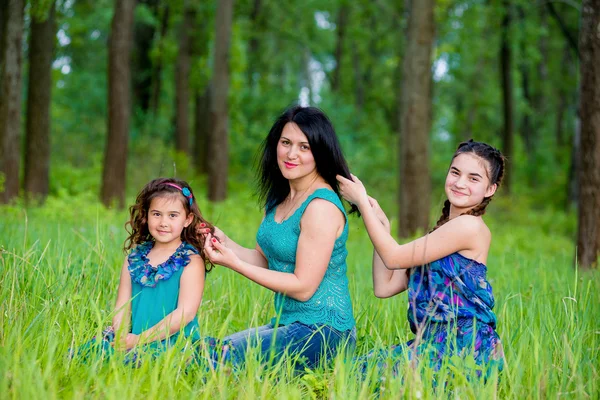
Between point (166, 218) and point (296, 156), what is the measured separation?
70cm

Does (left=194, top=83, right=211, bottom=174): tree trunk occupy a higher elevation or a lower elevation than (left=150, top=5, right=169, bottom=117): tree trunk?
lower

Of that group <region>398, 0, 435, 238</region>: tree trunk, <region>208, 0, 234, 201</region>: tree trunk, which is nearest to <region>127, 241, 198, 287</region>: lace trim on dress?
<region>398, 0, 435, 238</region>: tree trunk

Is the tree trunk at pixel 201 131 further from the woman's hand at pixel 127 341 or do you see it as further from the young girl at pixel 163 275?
the woman's hand at pixel 127 341

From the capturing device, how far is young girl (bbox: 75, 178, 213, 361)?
10.7 ft

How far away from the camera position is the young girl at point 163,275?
128 inches

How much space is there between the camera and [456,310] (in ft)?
10.8

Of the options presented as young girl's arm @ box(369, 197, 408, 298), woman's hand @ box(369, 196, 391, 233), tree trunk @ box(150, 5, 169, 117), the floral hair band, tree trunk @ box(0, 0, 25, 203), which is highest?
tree trunk @ box(150, 5, 169, 117)

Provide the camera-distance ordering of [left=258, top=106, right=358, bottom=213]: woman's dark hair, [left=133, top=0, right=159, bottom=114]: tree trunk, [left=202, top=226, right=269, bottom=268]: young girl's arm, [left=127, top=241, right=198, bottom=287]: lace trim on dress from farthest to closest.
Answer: [left=133, top=0, right=159, bottom=114]: tree trunk, [left=202, top=226, right=269, bottom=268]: young girl's arm, [left=258, top=106, right=358, bottom=213]: woman's dark hair, [left=127, top=241, right=198, bottom=287]: lace trim on dress

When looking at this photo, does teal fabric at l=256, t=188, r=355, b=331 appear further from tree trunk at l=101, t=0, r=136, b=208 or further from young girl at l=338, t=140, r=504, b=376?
tree trunk at l=101, t=0, r=136, b=208

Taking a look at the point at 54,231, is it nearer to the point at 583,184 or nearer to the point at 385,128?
the point at 583,184

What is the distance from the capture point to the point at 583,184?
24.8 feet

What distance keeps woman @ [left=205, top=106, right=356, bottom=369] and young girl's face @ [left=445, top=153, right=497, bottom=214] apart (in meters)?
0.54

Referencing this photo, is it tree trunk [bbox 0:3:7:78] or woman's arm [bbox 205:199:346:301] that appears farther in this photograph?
tree trunk [bbox 0:3:7:78]

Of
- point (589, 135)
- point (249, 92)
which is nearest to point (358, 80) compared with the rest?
point (249, 92)
